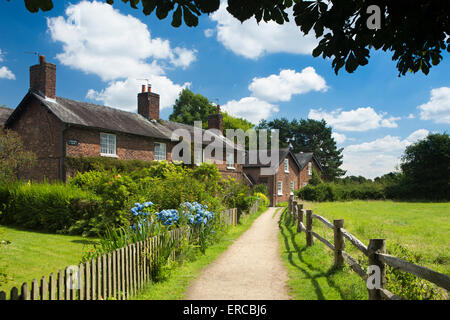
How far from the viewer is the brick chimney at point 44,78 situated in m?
21.1

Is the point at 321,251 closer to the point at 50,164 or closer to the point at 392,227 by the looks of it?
the point at 392,227

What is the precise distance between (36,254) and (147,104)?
71.1 ft

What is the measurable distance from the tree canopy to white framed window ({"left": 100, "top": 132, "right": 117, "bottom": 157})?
51.3 m

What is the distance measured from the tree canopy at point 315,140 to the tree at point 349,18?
65048 mm

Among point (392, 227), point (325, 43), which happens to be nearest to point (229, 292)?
point (325, 43)

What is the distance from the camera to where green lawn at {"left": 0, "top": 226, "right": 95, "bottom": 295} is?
7.75 m

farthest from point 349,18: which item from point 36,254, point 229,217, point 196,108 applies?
point 196,108

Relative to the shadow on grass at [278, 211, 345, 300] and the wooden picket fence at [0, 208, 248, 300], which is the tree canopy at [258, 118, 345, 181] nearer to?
the shadow on grass at [278, 211, 345, 300]

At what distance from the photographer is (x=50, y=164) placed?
20.7 metres

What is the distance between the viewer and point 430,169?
1517 inches

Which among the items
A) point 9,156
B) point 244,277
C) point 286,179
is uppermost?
point 9,156

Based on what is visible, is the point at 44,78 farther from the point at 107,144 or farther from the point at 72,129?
the point at 107,144

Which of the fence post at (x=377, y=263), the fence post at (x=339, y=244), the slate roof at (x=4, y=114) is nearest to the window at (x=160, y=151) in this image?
the slate roof at (x=4, y=114)
